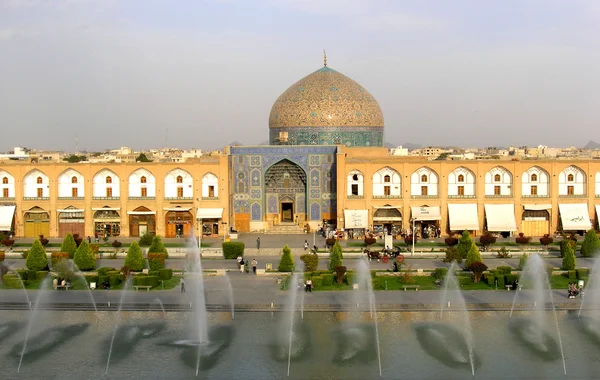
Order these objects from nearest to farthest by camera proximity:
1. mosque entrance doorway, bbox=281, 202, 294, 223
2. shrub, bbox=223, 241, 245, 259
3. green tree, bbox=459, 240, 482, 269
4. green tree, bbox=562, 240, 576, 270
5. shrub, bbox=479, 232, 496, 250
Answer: green tree, bbox=459, 240, 482, 269, green tree, bbox=562, 240, 576, 270, shrub, bbox=223, 241, 245, 259, shrub, bbox=479, 232, 496, 250, mosque entrance doorway, bbox=281, 202, 294, 223

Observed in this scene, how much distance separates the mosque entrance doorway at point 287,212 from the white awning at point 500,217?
10.2 meters

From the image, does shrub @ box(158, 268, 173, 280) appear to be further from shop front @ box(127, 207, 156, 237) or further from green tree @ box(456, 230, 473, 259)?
shop front @ box(127, 207, 156, 237)

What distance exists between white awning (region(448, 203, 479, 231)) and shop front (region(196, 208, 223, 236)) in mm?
11601

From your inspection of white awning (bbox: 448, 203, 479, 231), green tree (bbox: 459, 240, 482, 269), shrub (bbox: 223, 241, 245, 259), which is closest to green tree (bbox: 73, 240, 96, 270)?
shrub (bbox: 223, 241, 245, 259)

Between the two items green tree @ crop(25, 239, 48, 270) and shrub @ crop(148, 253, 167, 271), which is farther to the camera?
shrub @ crop(148, 253, 167, 271)

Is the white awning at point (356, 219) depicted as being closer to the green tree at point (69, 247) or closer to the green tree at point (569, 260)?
the green tree at point (569, 260)

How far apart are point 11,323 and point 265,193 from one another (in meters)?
22.2

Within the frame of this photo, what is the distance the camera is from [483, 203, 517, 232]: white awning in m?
40.9

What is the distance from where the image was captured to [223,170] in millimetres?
42344

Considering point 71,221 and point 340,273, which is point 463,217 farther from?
point 71,221

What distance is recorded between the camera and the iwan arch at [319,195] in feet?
137

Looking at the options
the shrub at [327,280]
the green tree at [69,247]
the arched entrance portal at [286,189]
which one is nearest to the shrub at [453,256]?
the shrub at [327,280]

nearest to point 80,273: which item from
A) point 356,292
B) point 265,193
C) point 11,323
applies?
point 11,323

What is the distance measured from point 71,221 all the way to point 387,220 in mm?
16111
